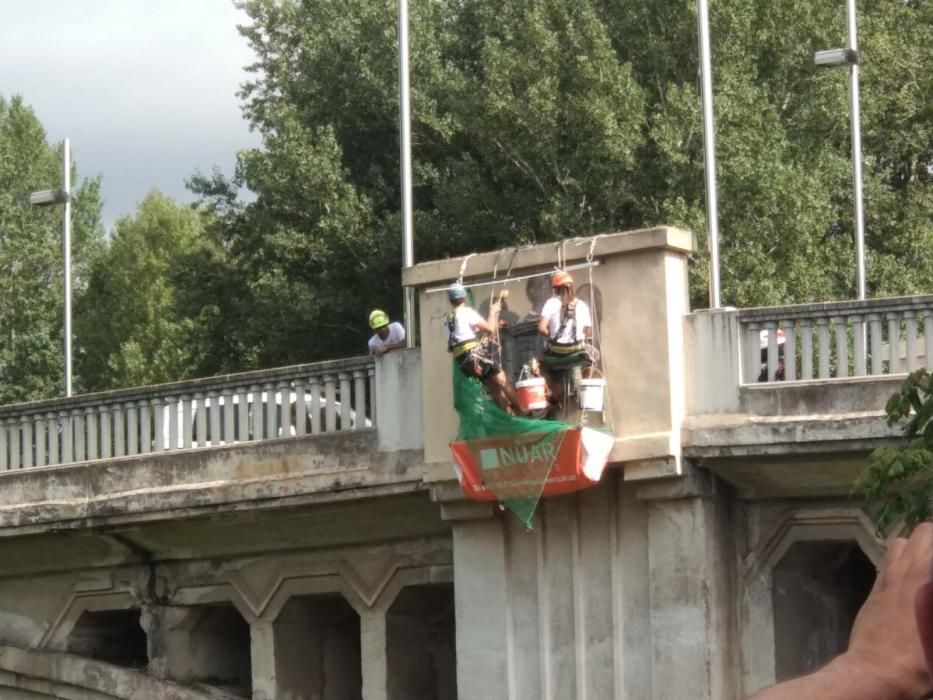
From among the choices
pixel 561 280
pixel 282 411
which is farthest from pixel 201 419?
pixel 561 280

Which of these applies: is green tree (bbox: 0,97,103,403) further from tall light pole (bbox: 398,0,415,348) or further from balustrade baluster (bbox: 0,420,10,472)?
tall light pole (bbox: 398,0,415,348)

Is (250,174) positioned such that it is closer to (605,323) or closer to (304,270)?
(304,270)

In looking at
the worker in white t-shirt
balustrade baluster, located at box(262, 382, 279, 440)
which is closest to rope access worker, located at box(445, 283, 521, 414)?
A: the worker in white t-shirt

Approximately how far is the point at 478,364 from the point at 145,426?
15.0 feet

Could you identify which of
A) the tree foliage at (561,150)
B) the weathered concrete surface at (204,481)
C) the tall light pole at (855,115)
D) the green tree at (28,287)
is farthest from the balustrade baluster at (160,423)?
the green tree at (28,287)

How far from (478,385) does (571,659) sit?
6.86 feet

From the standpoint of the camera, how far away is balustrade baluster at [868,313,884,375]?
45.2 feet

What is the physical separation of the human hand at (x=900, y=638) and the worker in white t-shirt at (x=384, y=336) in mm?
14432

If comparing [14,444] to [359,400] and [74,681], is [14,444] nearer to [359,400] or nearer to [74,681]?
[74,681]

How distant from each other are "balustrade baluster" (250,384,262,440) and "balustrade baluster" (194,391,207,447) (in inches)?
23.5

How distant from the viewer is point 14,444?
1889 centimetres

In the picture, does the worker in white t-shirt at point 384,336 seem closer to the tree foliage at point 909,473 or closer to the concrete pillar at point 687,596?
→ the concrete pillar at point 687,596

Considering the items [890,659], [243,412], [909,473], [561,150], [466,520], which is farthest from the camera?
[561,150]

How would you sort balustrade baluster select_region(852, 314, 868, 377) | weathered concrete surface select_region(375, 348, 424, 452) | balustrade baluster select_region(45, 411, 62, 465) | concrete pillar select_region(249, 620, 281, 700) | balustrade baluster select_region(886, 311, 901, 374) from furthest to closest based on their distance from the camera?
balustrade baluster select_region(45, 411, 62, 465), concrete pillar select_region(249, 620, 281, 700), weathered concrete surface select_region(375, 348, 424, 452), balustrade baluster select_region(852, 314, 868, 377), balustrade baluster select_region(886, 311, 901, 374)
